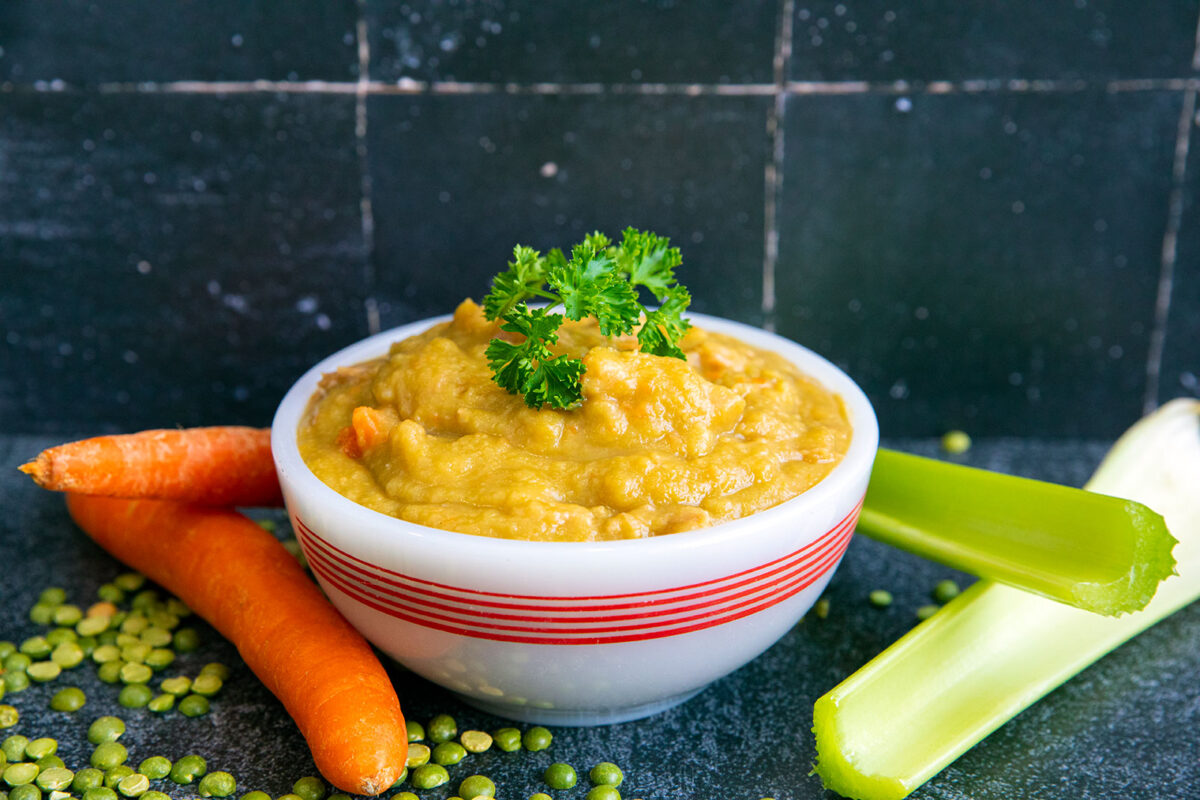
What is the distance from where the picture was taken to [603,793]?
2.13 meters

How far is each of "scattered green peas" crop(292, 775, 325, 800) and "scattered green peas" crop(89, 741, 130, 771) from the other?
371mm

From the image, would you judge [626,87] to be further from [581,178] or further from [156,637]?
[156,637]

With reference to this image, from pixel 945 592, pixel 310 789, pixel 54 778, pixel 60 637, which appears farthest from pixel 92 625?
pixel 945 592

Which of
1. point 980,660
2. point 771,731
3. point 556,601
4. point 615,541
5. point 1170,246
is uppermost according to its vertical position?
point 1170,246

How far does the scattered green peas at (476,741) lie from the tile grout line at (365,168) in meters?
1.44

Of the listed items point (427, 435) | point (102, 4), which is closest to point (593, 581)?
point (427, 435)

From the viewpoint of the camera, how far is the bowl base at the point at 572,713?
7.59 feet

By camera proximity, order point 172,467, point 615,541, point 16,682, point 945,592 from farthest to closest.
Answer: point 945,592, point 172,467, point 16,682, point 615,541

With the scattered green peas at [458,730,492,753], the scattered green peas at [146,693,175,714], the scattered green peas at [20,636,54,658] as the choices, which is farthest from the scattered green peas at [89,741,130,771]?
the scattered green peas at [458,730,492,753]

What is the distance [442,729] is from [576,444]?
68cm

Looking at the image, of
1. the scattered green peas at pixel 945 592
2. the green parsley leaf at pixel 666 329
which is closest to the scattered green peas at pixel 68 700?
the green parsley leaf at pixel 666 329

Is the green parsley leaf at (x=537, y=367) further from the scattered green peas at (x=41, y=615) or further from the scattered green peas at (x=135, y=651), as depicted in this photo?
the scattered green peas at (x=41, y=615)

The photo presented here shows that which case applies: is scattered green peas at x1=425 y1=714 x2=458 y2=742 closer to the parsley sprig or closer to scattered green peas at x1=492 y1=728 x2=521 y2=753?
scattered green peas at x1=492 y1=728 x2=521 y2=753

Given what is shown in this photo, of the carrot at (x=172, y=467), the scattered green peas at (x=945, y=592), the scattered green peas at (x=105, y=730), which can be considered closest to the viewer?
the scattered green peas at (x=105, y=730)
